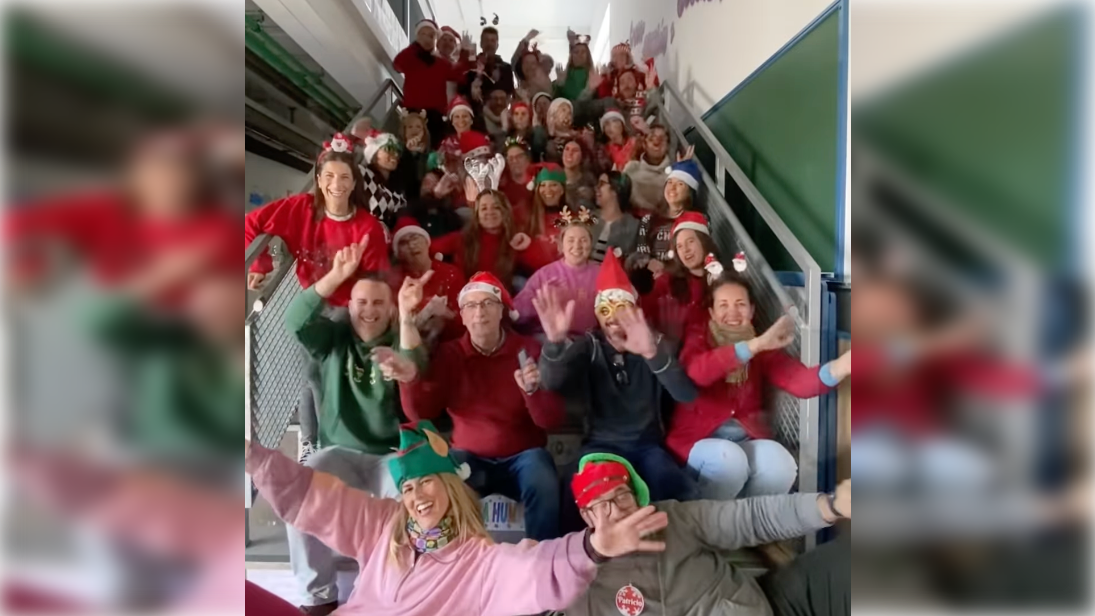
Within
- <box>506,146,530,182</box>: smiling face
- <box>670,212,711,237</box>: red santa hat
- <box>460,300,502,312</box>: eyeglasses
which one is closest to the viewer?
<box>460,300,502,312</box>: eyeglasses

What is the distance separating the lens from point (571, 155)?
3.64 feet

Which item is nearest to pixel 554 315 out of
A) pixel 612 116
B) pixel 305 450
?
pixel 305 450

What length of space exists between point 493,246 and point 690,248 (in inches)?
10.2

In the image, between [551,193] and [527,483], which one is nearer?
[527,483]

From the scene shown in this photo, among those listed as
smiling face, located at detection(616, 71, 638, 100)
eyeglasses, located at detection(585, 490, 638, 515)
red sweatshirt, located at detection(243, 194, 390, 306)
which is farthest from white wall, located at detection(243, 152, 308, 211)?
smiling face, located at detection(616, 71, 638, 100)

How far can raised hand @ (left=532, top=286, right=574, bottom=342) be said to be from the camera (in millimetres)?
772

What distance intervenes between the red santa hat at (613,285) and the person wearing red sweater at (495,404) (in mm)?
102

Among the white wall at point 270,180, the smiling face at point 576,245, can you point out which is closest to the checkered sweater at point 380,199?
the white wall at point 270,180

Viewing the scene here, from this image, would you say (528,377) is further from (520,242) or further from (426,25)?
(426,25)

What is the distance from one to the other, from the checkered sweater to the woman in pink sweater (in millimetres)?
244

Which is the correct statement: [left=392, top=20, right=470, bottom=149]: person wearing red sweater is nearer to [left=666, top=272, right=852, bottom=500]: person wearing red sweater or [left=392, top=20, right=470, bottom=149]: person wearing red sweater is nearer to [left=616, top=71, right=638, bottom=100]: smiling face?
[left=616, top=71, right=638, bottom=100]: smiling face

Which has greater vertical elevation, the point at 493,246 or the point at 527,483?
the point at 493,246

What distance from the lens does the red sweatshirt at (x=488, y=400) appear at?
2.48 feet

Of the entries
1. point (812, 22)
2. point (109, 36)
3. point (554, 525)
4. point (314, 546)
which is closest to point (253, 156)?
point (109, 36)
